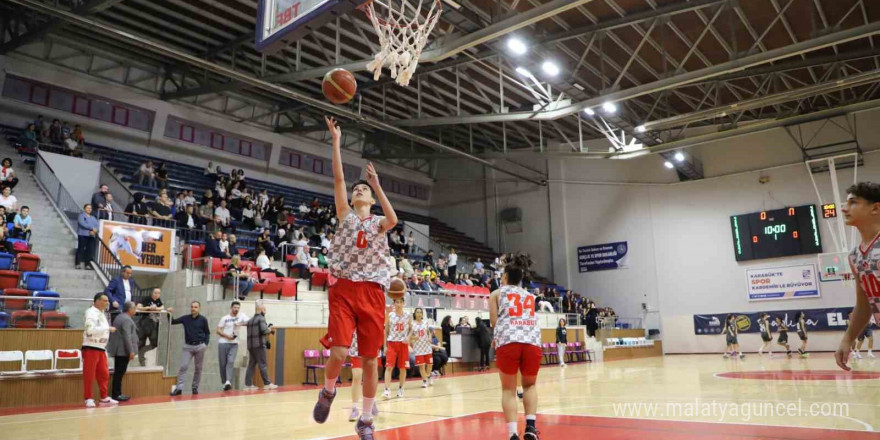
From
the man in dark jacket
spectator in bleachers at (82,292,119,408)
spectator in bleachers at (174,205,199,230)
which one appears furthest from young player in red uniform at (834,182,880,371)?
spectator in bleachers at (174,205,199,230)

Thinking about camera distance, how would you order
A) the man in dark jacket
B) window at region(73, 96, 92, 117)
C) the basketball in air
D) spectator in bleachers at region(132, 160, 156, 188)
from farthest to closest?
1. window at region(73, 96, 92, 117)
2. spectator in bleachers at region(132, 160, 156, 188)
3. the man in dark jacket
4. the basketball in air

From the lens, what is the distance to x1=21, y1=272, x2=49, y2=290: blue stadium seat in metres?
11.4

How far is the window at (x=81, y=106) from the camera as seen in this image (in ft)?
64.3

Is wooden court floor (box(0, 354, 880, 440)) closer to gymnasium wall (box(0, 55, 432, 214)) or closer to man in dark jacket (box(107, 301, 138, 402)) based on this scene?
man in dark jacket (box(107, 301, 138, 402))

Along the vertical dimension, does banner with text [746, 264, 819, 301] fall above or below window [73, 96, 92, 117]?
below

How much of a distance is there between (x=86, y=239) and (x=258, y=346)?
495cm

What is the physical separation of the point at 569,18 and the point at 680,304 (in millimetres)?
15745

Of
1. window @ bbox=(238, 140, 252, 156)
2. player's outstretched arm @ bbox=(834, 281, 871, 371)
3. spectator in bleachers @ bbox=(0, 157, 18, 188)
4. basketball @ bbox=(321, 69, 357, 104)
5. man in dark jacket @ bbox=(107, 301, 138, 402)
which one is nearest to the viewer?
player's outstretched arm @ bbox=(834, 281, 871, 371)

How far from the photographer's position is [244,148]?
24.6 m

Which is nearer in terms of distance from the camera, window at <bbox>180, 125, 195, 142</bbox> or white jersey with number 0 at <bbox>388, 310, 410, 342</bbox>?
white jersey with number 0 at <bbox>388, 310, 410, 342</bbox>

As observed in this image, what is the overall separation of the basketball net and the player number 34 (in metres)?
19.3

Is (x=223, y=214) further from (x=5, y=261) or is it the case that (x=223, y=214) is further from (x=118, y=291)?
(x=118, y=291)

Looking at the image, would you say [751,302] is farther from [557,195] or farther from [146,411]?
[146,411]

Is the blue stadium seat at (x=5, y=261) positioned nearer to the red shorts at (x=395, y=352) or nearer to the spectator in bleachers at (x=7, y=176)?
the spectator in bleachers at (x=7, y=176)
